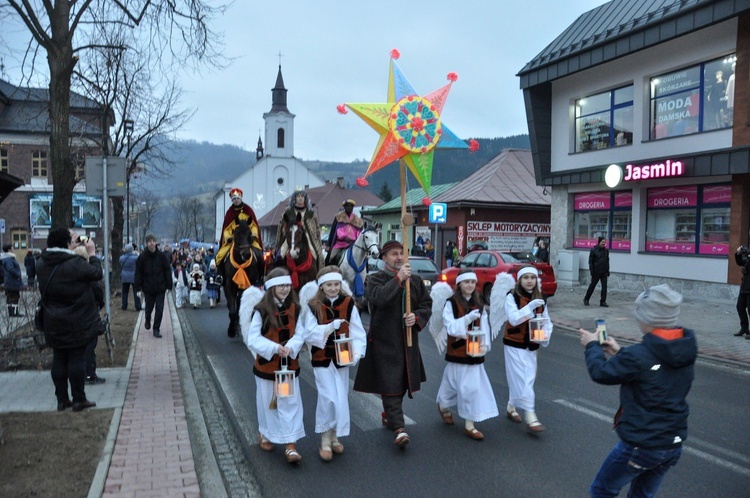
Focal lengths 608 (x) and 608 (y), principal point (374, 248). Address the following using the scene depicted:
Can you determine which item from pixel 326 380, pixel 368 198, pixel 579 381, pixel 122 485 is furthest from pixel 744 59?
pixel 368 198

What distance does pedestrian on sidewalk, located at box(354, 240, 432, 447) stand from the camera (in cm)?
557

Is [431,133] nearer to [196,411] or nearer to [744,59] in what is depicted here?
[196,411]

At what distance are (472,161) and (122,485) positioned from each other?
89.4m

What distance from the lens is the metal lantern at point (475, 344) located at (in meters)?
5.74

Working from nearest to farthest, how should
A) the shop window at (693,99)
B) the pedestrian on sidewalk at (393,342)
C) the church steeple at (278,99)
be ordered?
the pedestrian on sidewalk at (393,342)
the shop window at (693,99)
the church steeple at (278,99)

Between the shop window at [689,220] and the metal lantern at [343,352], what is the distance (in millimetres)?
15050

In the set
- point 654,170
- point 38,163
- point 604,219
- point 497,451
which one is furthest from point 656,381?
point 38,163

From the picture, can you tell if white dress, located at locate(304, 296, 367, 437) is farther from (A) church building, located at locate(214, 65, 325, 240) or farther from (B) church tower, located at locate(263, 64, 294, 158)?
(B) church tower, located at locate(263, 64, 294, 158)

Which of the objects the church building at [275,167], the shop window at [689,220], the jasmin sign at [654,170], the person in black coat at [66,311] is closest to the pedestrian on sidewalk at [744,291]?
the shop window at [689,220]

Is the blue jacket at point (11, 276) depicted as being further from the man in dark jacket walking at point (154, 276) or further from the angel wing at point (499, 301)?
the angel wing at point (499, 301)

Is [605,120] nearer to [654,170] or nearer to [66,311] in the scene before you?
[654,170]

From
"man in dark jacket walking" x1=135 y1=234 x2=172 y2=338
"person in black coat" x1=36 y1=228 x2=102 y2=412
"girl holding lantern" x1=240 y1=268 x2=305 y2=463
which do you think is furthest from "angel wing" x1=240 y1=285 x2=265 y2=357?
"man in dark jacket walking" x1=135 y1=234 x2=172 y2=338

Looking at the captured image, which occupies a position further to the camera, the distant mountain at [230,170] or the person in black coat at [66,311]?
the distant mountain at [230,170]

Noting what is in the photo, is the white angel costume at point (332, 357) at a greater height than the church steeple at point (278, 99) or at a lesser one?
lesser
